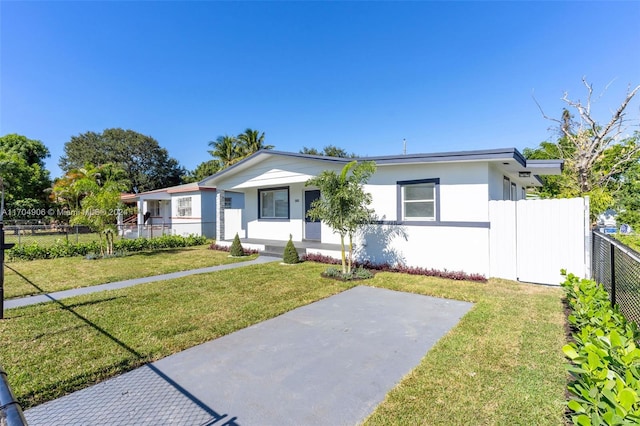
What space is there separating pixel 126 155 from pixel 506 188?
1624 inches

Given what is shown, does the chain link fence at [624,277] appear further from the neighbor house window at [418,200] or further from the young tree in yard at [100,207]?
the young tree in yard at [100,207]

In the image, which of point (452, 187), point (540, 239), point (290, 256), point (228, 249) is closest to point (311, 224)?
point (290, 256)

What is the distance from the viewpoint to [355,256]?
989 centimetres

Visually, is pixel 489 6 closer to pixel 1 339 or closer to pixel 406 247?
pixel 406 247

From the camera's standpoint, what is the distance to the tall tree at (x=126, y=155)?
1447 inches

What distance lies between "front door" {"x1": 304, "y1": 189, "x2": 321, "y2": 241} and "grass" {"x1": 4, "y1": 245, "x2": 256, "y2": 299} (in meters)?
2.34

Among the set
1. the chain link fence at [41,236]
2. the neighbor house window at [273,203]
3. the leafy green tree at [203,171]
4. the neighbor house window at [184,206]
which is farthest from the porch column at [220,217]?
the leafy green tree at [203,171]

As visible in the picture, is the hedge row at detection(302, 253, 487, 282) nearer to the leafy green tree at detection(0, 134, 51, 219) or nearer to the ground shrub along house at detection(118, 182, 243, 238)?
the ground shrub along house at detection(118, 182, 243, 238)

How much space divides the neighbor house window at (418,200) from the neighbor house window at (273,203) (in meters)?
5.65

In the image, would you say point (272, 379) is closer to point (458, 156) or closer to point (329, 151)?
point (458, 156)

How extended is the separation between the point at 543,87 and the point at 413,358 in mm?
15633

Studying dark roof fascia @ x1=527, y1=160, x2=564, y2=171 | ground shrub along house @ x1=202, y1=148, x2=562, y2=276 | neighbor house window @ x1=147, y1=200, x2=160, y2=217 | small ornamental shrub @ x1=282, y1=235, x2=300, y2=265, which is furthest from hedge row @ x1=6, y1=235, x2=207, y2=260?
dark roof fascia @ x1=527, y1=160, x2=564, y2=171

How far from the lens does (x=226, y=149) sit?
2912cm

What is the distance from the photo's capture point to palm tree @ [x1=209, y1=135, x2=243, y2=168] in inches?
1139
